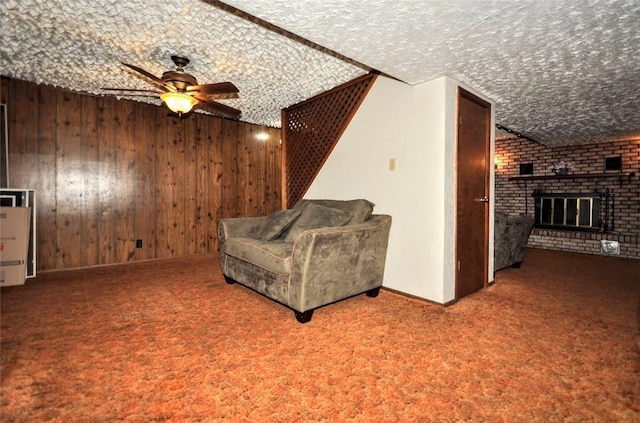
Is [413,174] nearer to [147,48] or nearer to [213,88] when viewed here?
[213,88]

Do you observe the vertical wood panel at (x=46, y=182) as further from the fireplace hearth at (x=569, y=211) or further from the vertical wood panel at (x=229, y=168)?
the fireplace hearth at (x=569, y=211)

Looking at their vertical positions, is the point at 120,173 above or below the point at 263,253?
above

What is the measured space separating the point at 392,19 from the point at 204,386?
2040 millimetres

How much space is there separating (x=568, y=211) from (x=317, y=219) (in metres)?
5.06

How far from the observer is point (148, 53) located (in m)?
2.54

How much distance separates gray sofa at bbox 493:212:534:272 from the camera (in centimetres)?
327

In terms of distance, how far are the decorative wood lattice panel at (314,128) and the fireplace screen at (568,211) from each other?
4.43 meters

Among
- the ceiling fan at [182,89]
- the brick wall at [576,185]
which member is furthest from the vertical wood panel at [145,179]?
the brick wall at [576,185]

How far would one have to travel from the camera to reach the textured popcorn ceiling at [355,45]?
1.53m

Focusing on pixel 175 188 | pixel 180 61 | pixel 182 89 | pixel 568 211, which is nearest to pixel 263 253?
pixel 182 89

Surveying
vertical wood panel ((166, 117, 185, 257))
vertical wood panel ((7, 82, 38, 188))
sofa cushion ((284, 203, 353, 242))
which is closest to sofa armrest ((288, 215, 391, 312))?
sofa cushion ((284, 203, 353, 242))

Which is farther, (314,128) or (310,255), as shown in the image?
(314,128)

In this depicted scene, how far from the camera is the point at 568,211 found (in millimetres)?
5191

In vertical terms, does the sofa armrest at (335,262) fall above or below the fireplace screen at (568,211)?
below
